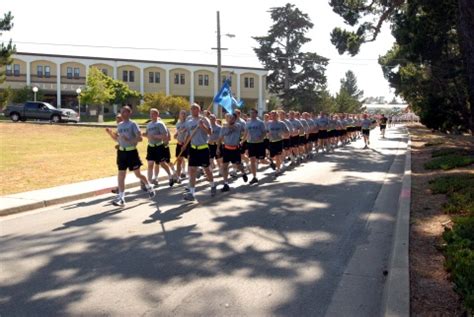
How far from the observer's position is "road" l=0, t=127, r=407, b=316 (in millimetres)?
4992

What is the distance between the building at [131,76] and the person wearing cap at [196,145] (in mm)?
52265

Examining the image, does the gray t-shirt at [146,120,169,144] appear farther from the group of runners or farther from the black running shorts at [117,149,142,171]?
the black running shorts at [117,149,142,171]

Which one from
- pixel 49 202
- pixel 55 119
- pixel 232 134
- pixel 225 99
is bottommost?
pixel 49 202

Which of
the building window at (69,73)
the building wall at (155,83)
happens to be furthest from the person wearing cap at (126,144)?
the building wall at (155,83)

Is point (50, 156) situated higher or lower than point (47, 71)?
lower

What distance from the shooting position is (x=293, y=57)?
70.8 metres

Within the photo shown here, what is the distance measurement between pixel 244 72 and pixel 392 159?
56.2 m

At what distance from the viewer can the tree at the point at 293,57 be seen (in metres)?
70.1

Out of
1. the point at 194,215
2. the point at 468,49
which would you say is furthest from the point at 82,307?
the point at 468,49

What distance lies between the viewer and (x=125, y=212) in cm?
941

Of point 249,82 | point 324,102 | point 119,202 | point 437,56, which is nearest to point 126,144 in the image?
point 119,202

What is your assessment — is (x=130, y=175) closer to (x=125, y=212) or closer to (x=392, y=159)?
(x=125, y=212)

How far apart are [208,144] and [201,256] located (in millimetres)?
5908

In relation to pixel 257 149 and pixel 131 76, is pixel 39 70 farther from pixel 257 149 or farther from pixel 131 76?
pixel 257 149
